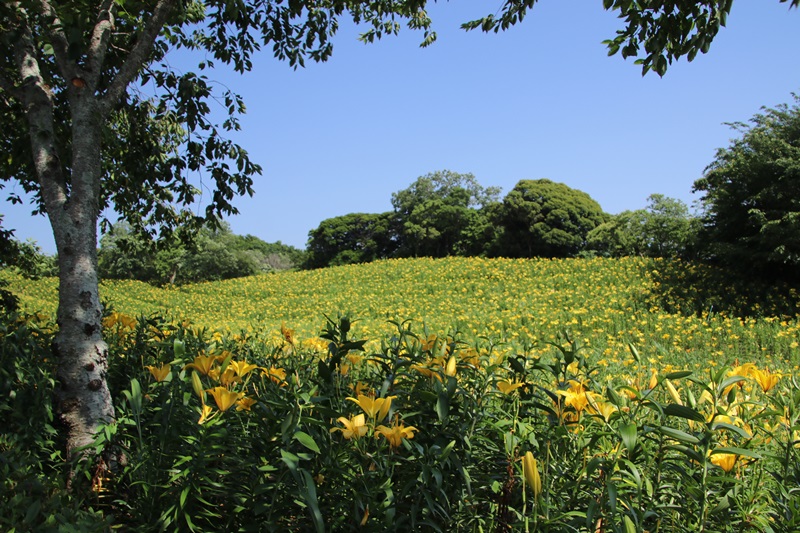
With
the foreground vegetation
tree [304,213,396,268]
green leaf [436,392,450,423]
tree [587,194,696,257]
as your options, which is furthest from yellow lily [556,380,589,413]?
tree [304,213,396,268]

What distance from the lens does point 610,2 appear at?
233cm

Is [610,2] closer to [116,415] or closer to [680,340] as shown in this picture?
[116,415]

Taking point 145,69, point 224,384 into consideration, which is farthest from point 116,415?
point 145,69

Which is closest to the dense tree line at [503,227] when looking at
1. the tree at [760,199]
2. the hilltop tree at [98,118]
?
the tree at [760,199]

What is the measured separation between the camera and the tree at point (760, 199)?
8781mm

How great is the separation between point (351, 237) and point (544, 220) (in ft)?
55.1

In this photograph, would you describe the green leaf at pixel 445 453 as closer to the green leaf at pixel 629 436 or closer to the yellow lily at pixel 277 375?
the green leaf at pixel 629 436

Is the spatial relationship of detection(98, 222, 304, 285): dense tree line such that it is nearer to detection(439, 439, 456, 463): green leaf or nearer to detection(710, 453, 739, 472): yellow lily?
detection(439, 439, 456, 463): green leaf

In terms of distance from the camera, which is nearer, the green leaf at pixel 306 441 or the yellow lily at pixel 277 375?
the green leaf at pixel 306 441

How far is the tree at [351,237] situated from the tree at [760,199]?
2515 cm

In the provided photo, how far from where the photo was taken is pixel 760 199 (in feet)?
30.8

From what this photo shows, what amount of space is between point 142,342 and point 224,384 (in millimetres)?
1462

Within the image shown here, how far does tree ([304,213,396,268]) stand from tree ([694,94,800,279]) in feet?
82.5

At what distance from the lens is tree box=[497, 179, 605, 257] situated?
859 inches
